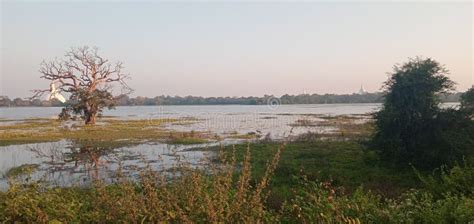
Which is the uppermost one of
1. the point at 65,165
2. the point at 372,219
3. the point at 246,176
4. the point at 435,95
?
the point at 435,95

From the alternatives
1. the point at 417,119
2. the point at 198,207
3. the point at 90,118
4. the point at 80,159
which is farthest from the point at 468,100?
the point at 90,118

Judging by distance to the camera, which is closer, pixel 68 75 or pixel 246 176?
pixel 246 176

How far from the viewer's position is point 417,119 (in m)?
14.0

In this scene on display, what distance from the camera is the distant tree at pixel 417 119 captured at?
1349 cm

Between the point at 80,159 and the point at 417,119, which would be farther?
the point at 80,159

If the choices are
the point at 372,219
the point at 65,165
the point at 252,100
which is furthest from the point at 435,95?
the point at 252,100

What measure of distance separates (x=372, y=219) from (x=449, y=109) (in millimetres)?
10139

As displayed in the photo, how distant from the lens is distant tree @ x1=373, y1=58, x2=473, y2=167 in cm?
1349

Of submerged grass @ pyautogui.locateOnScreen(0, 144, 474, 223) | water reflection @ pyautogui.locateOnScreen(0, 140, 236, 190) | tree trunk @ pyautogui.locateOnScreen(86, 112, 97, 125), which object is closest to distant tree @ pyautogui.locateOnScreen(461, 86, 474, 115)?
water reflection @ pyautogui.locateOnScreen(0, 140, 236, 190)

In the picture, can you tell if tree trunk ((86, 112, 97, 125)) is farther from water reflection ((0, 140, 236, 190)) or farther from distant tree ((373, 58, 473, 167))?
distant tree ((373, 58, 473, 167))

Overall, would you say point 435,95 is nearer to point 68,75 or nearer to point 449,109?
point 449,109

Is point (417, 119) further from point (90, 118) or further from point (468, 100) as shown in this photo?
point (90, 118)

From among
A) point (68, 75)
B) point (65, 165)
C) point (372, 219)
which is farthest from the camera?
point (68, 75)

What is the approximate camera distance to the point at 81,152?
2116 centimetres
